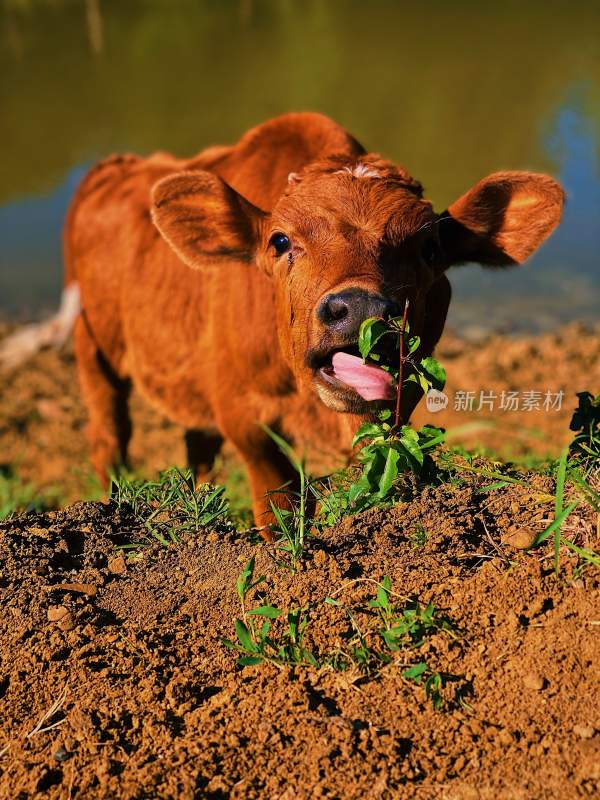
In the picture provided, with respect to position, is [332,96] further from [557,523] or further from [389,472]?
[557,523]

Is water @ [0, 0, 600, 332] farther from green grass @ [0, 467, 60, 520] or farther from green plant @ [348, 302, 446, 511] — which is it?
green plant @ [348, 302, 446, 511]

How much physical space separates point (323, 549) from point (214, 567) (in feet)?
1.17

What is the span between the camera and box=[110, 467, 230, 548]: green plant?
3514 millimetres

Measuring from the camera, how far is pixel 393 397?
150 inches

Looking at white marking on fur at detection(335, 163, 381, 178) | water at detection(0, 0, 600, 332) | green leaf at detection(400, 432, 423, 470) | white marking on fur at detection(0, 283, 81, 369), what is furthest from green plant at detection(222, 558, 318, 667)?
water at detection(0, 0, 600, 332)

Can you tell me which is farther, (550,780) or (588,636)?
(588,636)

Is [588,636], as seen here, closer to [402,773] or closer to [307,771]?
[402,773]

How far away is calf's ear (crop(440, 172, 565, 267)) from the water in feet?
20.6

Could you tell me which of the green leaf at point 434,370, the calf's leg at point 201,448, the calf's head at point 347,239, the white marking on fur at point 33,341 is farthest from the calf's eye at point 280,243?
the white marking on fur at point 33,341

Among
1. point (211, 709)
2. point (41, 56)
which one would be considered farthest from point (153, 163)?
point (41, 56)

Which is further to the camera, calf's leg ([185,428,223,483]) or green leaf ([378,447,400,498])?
calf's leg ([185,428,223,483])

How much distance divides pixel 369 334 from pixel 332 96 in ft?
54.6

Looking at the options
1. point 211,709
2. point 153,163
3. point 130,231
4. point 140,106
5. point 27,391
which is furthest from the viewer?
point 140,106

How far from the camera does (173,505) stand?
3660 millimetres
